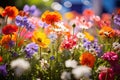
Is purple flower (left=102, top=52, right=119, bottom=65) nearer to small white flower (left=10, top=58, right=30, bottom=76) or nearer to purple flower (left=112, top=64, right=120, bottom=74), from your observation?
purple flower (left=112, top=64, right=120, bottom=74)

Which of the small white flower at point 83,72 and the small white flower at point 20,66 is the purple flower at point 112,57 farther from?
the small white flower at point 20,66

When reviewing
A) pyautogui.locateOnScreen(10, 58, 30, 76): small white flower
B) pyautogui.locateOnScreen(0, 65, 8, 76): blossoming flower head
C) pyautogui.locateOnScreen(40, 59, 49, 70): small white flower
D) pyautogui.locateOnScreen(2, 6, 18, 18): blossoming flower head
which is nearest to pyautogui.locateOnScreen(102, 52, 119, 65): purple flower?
pyautogui.locateOnScreen(40, 59, 49, 70): small white flower

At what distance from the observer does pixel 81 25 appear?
3.66 m

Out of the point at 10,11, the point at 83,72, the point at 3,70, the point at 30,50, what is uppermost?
the point at 10,11

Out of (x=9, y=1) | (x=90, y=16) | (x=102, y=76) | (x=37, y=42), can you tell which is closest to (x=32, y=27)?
(x=37, y=42)

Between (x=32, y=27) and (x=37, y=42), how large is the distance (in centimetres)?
13

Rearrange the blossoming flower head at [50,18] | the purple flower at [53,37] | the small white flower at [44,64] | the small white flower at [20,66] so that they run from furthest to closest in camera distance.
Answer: the purple flower at [53,37], the blossoming flower head at [50,18], the small white flower at [44,64], the small white flower at [20,66]

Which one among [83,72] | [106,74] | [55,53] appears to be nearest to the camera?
[83,72]

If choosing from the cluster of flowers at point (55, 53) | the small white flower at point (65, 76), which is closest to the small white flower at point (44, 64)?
the cluster of flowers at point (55, 53)

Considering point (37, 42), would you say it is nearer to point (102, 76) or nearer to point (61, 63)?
point (61, 63)

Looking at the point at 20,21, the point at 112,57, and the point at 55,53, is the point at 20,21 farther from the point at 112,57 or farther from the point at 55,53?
the point at 112,57

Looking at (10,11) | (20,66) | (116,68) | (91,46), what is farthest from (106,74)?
(10,11)

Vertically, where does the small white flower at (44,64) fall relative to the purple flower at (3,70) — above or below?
above

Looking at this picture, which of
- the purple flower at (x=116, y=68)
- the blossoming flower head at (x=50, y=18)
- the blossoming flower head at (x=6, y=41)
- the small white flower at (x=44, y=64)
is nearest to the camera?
the purple flower at (x=116, y=68)
